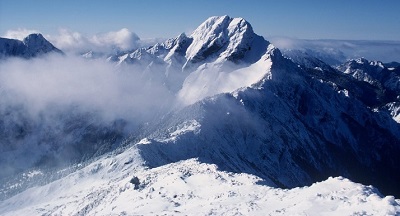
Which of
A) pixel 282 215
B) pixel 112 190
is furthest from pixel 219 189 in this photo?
pixel 112 190

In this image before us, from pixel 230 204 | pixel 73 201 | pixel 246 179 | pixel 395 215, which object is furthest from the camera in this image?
pixel 73 201

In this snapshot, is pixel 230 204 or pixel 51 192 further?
pixel 51 192

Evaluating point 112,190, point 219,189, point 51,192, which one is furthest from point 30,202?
point 219,189

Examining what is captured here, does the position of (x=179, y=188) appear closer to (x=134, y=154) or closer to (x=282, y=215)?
(x=282, y=215)

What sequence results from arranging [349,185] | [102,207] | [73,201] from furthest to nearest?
[73,201], [102,207], [349,185]

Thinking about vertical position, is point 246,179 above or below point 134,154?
above

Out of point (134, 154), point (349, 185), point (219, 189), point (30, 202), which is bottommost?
point (30, 202)
